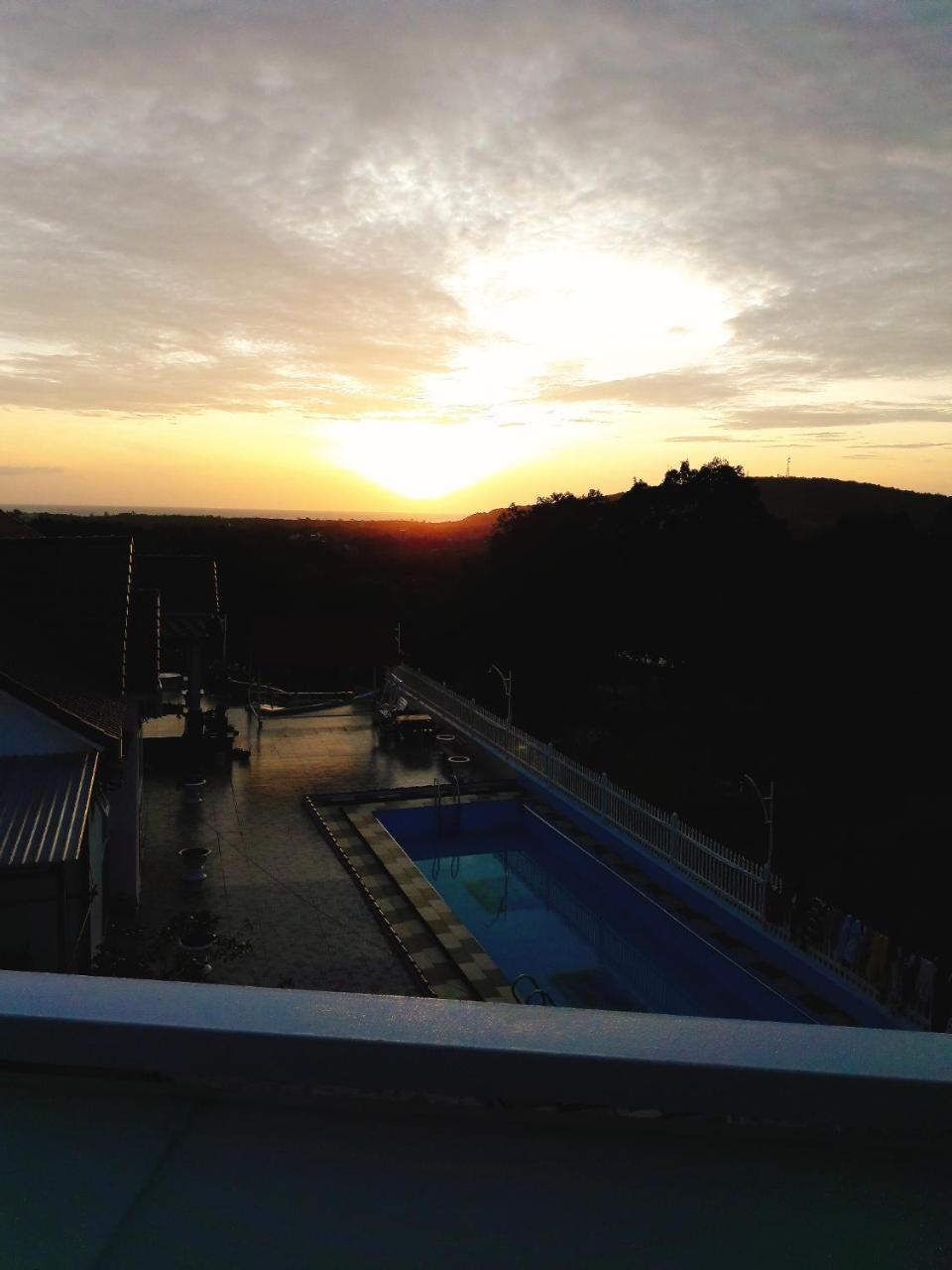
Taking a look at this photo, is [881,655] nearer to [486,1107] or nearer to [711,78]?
[711,78]

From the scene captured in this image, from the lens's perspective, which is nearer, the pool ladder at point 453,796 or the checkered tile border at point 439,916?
the checkered tile border at point 439,916

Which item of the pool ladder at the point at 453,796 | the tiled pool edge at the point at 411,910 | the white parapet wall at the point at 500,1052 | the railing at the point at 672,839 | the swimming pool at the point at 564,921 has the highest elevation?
the white parapet wall at the point at 500,1052

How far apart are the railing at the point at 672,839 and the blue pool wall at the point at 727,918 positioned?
89 millimetres

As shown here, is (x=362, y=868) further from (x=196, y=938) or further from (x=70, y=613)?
(x=70, y=613)

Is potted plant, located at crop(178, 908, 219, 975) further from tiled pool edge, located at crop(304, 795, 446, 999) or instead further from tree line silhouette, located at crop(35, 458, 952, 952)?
tree line silhouette, located at crop(35, 458, 952, 952)

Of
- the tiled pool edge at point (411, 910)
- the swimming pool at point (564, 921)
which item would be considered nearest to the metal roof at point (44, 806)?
the tiled pool edge at point (411, 910)

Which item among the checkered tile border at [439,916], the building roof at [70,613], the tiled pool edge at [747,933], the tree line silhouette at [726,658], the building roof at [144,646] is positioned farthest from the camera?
the tree line silhouette at [726,658]

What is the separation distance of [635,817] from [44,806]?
31.0 feet

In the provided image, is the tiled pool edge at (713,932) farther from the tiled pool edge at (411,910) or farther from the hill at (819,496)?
the hill at (819,496)

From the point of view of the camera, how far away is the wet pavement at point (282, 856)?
10.3m

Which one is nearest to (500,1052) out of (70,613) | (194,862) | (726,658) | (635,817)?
(70,613)

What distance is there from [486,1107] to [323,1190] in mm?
223

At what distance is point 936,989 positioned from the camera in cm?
855

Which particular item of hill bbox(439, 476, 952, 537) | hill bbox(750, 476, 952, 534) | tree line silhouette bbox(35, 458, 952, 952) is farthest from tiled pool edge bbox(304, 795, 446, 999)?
hill bbox(750, 476, 952, 534)
